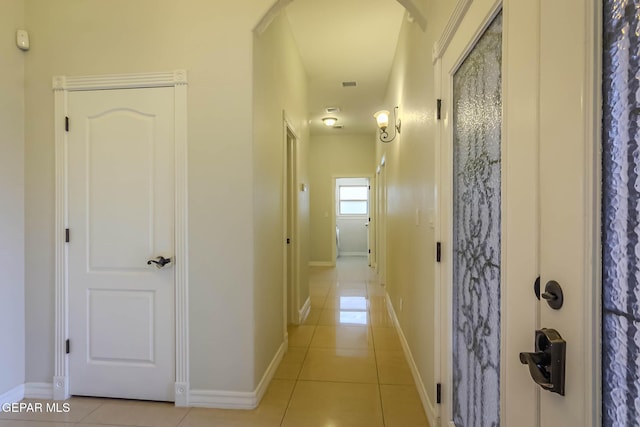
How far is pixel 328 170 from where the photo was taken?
7.29 m

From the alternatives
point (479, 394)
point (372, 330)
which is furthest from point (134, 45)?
point (372, 330)

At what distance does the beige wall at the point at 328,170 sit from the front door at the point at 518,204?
5704 millimetres

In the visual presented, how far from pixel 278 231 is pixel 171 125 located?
1.13 m

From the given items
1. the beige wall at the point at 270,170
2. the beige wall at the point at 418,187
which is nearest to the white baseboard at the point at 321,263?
the beige wall at the point at 418,187

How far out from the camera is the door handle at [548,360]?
26.0 inches

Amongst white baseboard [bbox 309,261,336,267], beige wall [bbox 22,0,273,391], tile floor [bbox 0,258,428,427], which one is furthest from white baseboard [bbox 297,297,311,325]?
white baseboard [bbox 309,261,336,267]

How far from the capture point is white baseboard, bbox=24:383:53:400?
2086 mm

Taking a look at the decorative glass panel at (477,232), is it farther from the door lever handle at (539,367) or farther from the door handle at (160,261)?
the door handle at (160,261)

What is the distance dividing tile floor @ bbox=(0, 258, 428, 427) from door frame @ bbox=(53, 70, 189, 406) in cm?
19

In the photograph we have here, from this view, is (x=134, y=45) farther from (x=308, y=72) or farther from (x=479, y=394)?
(x=479, y=394)

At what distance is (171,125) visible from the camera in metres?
2.01

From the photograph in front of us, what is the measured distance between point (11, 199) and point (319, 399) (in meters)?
2.36

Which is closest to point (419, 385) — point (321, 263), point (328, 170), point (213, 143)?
point (213, 143)

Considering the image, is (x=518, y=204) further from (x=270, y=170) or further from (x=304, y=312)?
(x=304, y=312)
